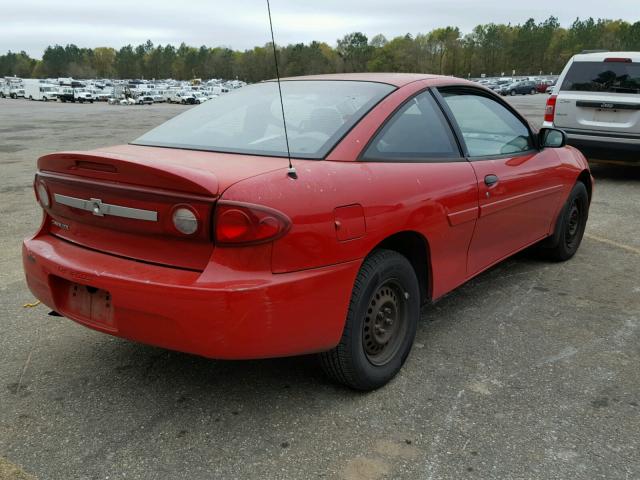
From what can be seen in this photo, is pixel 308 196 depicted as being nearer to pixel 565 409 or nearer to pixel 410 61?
pixel 565 409

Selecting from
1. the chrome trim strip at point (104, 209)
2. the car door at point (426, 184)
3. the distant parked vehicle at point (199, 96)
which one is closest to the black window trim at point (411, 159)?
the car door at point (426, 184)

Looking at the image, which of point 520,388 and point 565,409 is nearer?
point 565,409

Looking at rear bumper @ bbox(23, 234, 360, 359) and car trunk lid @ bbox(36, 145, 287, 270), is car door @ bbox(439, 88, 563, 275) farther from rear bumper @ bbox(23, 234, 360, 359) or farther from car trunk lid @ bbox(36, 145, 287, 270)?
car trunk lid @ bbox(36, 145, 287, 270)

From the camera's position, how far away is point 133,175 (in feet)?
7.97

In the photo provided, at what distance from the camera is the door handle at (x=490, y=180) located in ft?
11.4

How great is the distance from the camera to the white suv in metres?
8.02

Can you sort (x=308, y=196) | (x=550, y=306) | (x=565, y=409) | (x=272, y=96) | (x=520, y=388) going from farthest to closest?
(x=550, y=306)
(x=272, y=96)
(x=520, y=388)
(x=565, y=409)
(x=308, y=196)

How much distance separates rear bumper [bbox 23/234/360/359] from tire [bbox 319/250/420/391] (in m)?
0.11

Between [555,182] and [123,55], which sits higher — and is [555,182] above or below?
below

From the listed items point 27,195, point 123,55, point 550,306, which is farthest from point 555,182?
point 123,55

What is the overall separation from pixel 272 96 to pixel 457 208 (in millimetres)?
1236

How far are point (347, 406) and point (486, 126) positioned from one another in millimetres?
2160

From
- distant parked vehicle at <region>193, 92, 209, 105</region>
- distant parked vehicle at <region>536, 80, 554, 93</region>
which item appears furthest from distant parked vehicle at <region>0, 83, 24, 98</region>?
distant parked vehicle at <region>536, 80, 554, 93</region>

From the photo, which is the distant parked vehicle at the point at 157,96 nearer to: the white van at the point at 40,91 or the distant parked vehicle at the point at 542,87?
the white van at the point at 40,91
